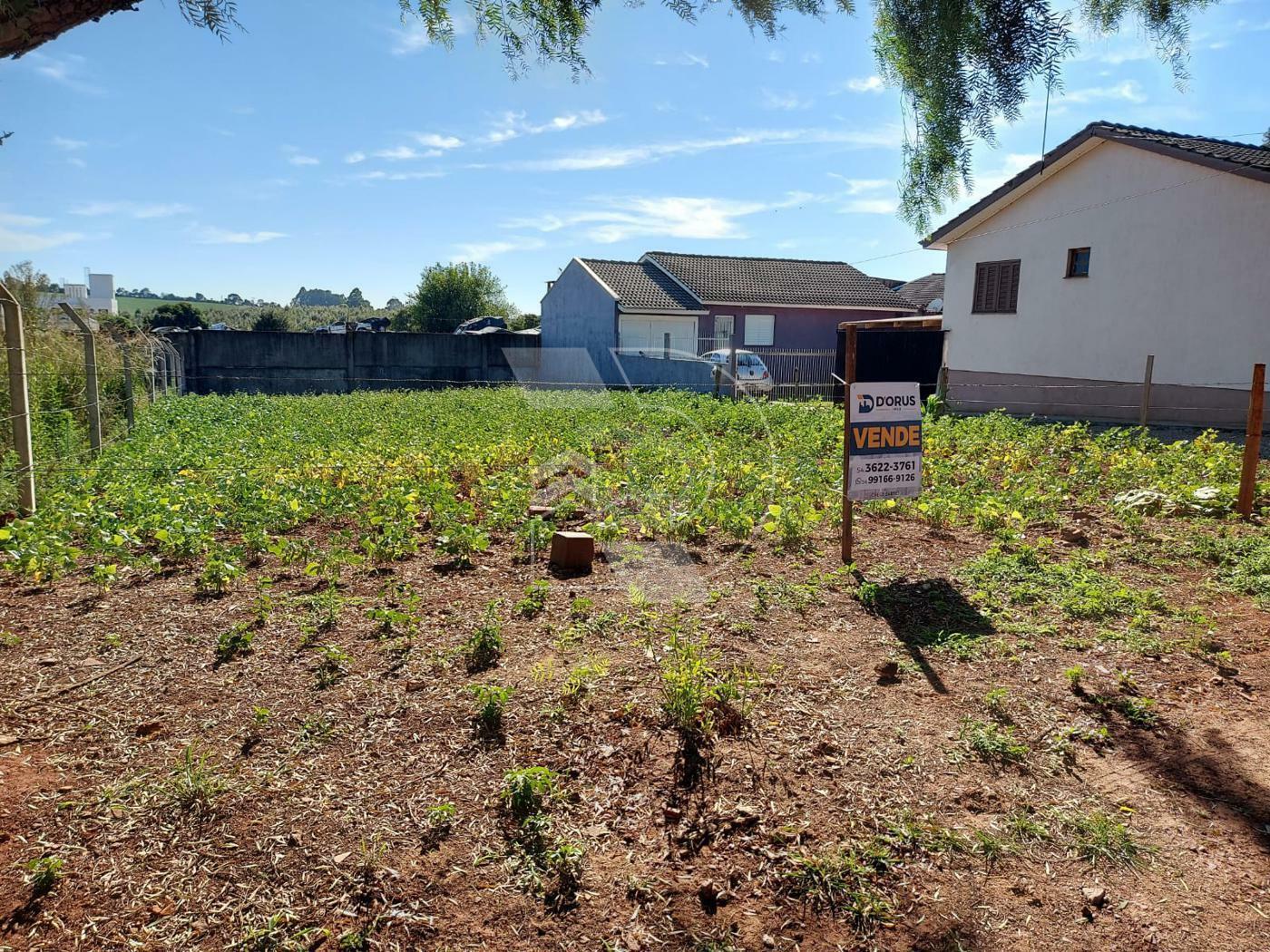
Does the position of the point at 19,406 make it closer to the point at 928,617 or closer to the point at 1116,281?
the point at 928,617

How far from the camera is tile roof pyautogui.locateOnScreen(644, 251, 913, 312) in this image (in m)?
33.9

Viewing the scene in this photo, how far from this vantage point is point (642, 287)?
1309 inches

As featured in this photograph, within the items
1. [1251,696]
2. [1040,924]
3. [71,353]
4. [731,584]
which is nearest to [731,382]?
[71,353]

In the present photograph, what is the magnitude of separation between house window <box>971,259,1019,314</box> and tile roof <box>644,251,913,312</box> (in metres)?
15.2

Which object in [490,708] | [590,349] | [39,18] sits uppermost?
[590,349]

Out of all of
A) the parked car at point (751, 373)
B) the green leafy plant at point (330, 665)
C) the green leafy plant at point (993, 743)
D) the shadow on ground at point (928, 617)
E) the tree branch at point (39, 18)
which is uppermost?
the tree branch at point (39, 18)

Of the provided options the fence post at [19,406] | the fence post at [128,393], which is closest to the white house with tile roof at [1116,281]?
the fence post at [19,406]

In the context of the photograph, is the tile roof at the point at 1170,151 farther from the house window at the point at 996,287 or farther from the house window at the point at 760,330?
the house window at the point at 760,330

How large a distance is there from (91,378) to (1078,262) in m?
17.2

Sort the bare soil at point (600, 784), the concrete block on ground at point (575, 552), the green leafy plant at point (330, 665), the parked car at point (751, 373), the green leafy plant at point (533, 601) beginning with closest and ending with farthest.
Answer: the bare soil at point (600, 784) → the green leafy plant at point (330, 665) → the green leafy plant at point (533, 601) → the concrete block on ground at point (575, 552) → the parked car at point (751, 373)

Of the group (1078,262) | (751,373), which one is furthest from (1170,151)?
(751,373)

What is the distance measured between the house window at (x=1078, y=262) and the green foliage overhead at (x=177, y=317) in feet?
154

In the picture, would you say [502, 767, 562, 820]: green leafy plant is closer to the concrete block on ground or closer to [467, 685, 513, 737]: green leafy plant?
[467, 685, 513, 737]: green leafy plant

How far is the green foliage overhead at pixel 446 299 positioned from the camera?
49.2m
